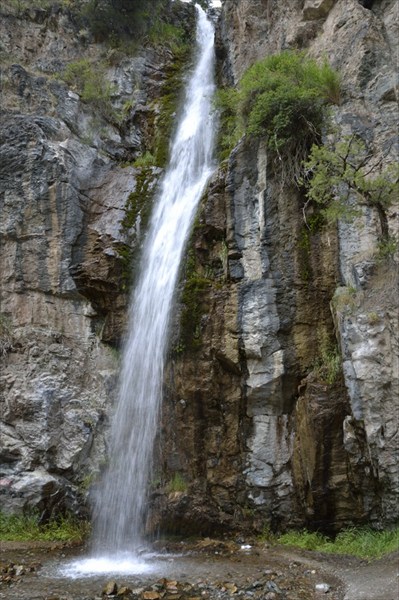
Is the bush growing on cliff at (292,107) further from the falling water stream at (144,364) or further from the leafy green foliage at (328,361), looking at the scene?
the leafy green foliage at (328,361)

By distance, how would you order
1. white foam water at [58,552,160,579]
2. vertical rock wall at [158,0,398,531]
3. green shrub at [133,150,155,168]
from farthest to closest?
green shrub at [133,150,155,168], vertical rock wall at [158,0,398,531], white foam water at [58,552,160,579]

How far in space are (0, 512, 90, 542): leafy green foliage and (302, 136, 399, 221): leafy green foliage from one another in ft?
22.3

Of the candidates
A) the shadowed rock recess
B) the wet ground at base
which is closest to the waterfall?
the shadowed rock recess

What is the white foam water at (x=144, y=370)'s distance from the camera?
352 inches

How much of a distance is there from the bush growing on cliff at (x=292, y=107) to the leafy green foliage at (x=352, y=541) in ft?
19.9

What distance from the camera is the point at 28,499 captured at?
970 cm

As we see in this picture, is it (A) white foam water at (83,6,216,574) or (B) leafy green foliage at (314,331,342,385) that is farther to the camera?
(A) white foam water at (83,6,216,574)

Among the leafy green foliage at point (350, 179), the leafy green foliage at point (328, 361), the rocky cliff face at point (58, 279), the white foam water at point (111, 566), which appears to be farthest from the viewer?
the rocky cliff face at point (58, 279)

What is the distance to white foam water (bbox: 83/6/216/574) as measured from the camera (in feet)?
29.4

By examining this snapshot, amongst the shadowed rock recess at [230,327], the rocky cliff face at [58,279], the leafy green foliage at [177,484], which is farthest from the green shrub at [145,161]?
the leafy green foliage at [177,484]

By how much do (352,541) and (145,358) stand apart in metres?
4.77

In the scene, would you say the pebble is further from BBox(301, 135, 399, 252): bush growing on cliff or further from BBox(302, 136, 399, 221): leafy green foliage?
BBox(302, 136, 399, 221): leafy green foliage

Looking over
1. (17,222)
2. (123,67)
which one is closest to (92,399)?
(17,222)

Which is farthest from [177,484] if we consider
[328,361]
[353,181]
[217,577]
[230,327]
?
[353,181]
